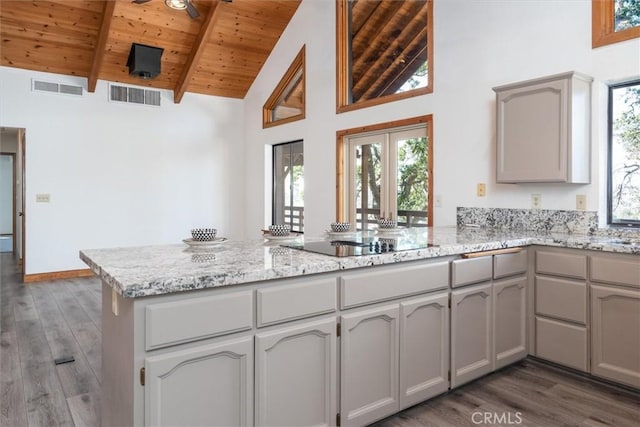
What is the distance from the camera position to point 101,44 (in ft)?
17.0

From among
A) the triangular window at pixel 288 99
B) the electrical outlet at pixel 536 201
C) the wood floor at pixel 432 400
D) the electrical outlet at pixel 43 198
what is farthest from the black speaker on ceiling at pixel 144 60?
the electrical outlet at pixel 536 201

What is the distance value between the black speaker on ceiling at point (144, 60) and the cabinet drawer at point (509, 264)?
512cm

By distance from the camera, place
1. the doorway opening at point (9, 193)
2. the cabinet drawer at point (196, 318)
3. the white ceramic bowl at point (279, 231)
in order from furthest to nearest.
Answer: the doorway opening at point (9, 193) < the white ceramic bowl at point (279, 231) < the cabinet drawer at point (196, 318)

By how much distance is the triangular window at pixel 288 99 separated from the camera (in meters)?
6.08

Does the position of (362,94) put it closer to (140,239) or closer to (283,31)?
(283,31)

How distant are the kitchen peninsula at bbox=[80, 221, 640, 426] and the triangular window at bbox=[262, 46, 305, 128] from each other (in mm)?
3911

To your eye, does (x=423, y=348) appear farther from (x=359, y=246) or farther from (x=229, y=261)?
(x=229, y=261)

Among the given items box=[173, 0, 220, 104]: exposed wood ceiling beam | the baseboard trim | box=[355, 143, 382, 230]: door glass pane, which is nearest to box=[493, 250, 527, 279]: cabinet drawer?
box=[355, 143, 382, 230]: door glass pane

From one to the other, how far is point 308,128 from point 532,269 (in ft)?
12.1

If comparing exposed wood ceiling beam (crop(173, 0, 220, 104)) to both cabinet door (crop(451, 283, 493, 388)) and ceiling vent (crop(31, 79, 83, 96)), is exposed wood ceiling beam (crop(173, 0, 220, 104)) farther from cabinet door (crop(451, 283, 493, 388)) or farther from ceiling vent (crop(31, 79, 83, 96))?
cabinet door (crop(451, 283, 493, 388))

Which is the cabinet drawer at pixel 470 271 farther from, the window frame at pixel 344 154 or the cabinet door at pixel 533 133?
the window frame at pixel 344 154

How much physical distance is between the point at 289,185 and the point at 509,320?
4.28 meters

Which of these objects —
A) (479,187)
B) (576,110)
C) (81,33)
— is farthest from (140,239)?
(576,110)

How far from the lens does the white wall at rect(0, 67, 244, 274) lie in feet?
18.7
